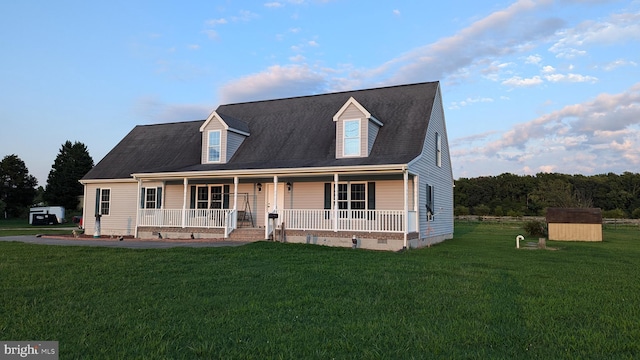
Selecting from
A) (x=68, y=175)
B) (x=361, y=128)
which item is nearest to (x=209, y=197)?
(x=361, y=128)

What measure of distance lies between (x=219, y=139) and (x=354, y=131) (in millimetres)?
6392

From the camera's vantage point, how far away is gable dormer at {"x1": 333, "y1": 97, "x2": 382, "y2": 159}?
16.9 metres

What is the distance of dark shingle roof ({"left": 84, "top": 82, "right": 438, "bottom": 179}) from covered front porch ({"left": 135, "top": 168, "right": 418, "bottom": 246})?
76 cm

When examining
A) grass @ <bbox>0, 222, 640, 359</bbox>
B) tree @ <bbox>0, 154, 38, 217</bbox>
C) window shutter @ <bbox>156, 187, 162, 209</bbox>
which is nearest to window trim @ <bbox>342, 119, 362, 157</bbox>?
grass @ <bbox>0, 222, 640, 359</bbox>

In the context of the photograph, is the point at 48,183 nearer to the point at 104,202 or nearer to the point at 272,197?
the point at 104,202

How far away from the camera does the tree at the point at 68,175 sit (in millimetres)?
51094

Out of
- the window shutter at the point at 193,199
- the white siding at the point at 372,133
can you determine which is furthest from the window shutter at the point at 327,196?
the window shutter at the point at 193,199

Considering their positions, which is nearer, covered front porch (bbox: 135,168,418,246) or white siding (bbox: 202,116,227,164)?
covered front porch (bbox: 135,168,418,246)

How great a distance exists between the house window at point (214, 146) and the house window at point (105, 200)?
637cm

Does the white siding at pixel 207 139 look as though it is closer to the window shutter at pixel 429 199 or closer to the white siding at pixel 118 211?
the white siding at pixel 118 211

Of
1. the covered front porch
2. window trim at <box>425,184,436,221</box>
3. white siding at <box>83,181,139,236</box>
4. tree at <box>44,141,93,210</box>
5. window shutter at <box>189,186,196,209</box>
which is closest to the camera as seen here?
the covered front porch

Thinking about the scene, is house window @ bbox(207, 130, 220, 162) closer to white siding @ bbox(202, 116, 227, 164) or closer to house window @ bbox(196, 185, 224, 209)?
white siding @ bbox(202, 116, 227, 164)

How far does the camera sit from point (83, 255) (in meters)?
11.5

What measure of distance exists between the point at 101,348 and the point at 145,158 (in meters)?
19.4
